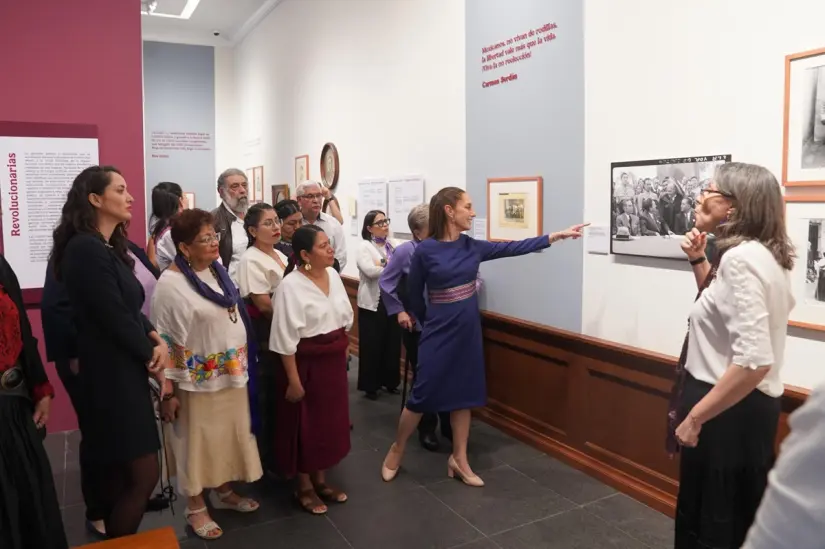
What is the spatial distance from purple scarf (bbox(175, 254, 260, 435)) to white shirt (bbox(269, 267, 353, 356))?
0.11 m

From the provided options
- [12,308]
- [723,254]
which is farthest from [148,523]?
[723,254]

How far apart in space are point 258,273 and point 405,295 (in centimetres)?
125

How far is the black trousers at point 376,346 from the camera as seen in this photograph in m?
4.91

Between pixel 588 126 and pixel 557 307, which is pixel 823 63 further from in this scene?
pixel 557 307

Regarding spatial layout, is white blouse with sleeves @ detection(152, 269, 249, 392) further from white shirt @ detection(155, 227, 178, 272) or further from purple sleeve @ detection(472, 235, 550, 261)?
purple sleeve @ detection(472, 235, 550, 261)

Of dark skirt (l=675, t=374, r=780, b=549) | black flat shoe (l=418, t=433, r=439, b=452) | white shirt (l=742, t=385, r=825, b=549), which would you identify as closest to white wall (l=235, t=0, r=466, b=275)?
black flat shoe (l=418, t=433, r=439, b=452)

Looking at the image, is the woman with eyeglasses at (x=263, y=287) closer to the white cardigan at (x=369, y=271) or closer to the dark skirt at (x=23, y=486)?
the dark skirt at (x=23, y=486)

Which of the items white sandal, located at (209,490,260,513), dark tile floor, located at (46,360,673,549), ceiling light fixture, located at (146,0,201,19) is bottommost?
dark tile floor, located at (46,360,673,549)

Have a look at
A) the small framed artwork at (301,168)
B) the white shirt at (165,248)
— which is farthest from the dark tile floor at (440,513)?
the small framed artwork at (301,168)

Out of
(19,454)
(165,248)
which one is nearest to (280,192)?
(165,248)

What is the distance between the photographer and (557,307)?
3.76m

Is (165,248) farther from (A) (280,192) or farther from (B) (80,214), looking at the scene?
(A) (280,192)

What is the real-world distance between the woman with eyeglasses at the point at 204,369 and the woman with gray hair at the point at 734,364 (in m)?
1.78

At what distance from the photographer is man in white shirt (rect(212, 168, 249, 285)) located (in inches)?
147
